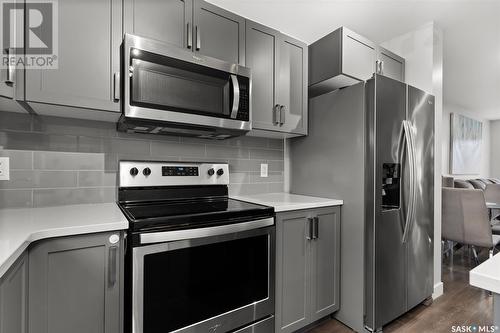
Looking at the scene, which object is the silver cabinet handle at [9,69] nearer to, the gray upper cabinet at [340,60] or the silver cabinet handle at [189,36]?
the silver cabinet handle at [189,36]

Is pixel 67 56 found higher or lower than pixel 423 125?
higher

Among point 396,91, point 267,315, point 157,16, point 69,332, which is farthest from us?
point 396,91

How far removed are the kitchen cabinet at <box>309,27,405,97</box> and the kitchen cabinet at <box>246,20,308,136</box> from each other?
12cm

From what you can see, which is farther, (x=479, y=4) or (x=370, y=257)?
(x=479, y=4)

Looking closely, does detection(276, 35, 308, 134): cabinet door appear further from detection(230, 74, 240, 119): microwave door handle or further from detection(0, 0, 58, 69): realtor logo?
detection(0, 0, 58, 69): realtor logo

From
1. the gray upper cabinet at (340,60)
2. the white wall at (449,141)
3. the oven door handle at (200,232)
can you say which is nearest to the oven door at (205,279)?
the oven door handle at (200,232)

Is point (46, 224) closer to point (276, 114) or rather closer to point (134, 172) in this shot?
point (134, 172)

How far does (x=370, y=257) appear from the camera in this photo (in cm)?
179

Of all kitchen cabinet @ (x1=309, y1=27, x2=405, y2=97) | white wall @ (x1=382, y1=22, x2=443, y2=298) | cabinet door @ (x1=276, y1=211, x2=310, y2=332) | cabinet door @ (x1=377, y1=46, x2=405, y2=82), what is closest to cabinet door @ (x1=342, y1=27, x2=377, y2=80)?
kitchen cabinet @ (x1=309, y1=27, x2=405, y2=97)

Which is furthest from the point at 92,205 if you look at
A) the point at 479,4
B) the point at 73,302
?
the point at 479,4

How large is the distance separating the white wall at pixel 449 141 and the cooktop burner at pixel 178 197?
5.24m

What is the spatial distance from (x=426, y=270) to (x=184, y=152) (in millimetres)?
2214

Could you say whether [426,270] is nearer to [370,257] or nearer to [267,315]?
[370,257]

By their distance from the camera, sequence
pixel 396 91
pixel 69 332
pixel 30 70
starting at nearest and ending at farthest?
pixel 69 332
pixel 30 70
pixel 396 91
